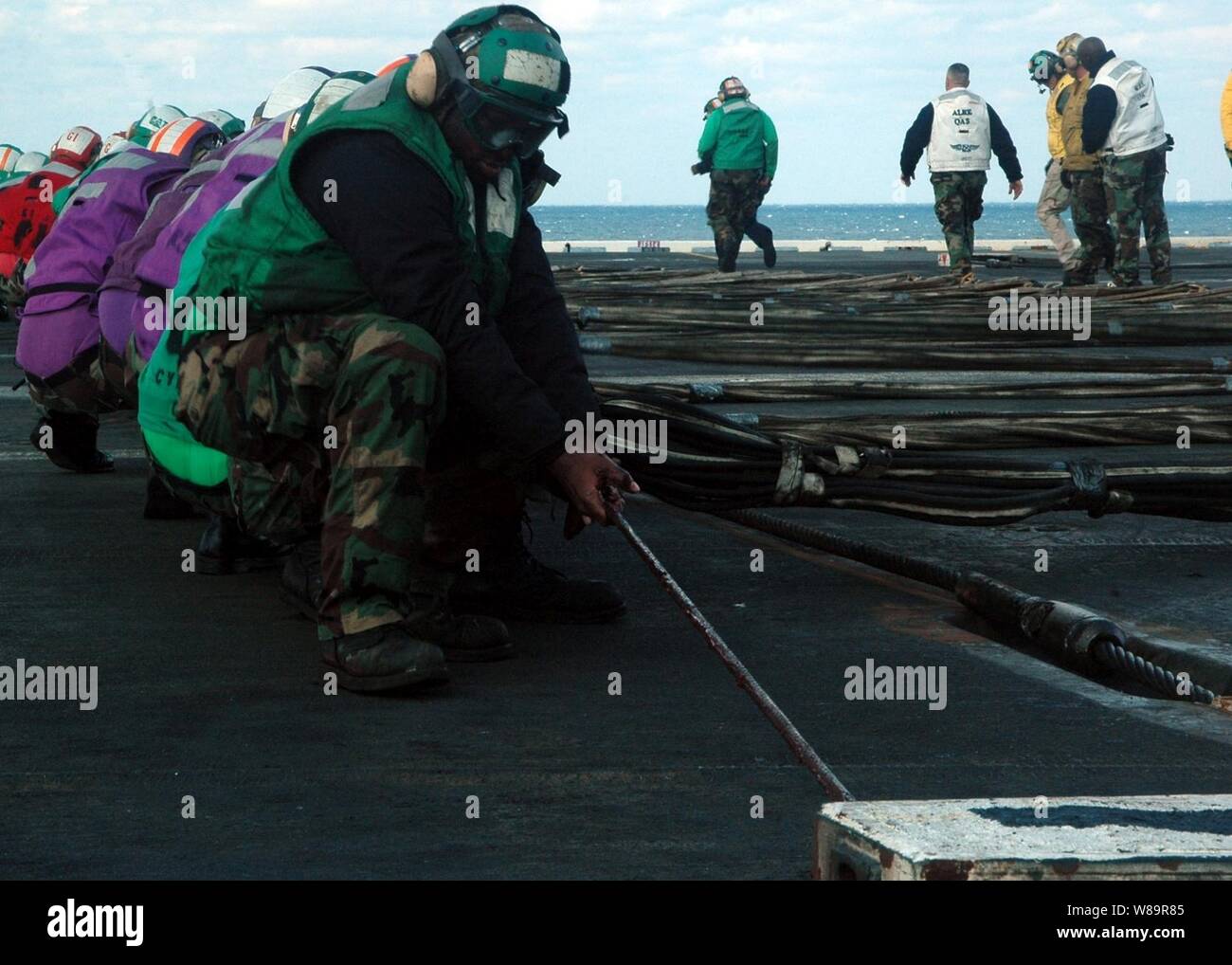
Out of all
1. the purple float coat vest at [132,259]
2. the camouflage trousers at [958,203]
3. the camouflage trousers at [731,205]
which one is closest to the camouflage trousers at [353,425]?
the purple float coat vest at [132,259]

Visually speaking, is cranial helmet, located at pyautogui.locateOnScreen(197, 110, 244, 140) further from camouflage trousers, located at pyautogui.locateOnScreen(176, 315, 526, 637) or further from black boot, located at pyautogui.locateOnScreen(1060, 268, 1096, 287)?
black boot, located at pyautogui.locateOnScreen(1060, 268, 1096, 287)

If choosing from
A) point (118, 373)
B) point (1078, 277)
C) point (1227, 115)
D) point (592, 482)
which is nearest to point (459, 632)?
point (592, 482)

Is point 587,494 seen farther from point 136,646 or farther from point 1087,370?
point 1087,370

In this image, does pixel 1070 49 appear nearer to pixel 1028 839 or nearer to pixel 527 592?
pixel 527 592

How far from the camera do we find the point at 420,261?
12.1 feet

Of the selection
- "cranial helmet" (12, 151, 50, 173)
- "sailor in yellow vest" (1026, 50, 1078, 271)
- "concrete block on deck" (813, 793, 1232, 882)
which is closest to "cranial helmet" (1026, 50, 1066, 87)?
"sailor in yellow vest" (1026, 50, 1078, 271)

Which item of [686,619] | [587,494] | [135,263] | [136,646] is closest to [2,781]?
[136,646]

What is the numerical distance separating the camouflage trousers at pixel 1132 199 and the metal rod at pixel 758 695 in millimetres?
10498

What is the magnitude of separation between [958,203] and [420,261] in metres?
13.4

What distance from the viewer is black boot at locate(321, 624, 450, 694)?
3625 millimetres

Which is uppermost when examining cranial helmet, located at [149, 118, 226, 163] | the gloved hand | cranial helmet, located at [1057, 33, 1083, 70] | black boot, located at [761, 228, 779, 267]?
cranial helmet, located at [1057, 33, 1083, 70]

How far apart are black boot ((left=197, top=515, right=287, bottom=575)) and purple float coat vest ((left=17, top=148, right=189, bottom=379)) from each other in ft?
5.42

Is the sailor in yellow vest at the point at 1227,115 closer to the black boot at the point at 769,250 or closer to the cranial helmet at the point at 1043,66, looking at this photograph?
the cranial helmet at the point at 1043,66
